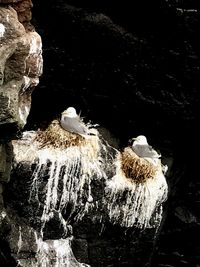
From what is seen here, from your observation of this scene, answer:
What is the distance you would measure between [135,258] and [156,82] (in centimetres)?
174

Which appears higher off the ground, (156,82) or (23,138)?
(156,82)

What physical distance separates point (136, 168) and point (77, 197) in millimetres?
588

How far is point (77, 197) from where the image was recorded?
5797mm

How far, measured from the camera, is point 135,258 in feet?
20.8

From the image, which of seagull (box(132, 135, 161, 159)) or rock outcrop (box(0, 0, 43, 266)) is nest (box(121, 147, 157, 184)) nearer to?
seagull (box(132, 135, 161, 159))

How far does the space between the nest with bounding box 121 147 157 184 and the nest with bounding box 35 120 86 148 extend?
471mm

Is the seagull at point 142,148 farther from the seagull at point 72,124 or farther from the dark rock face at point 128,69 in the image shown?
the seagull at point 72,124

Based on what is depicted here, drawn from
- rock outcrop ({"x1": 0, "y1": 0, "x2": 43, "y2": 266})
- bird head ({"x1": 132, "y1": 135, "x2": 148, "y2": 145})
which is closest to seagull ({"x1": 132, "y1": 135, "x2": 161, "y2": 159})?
bird head ({"x1": 132, "y1": 135, "x2": 148, "y2": 145})

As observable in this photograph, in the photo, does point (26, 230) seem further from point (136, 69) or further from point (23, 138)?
point (136, 69)

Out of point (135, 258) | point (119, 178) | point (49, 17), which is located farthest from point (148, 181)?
point (49, 17)

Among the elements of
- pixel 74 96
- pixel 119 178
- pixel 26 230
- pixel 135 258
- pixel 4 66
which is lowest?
pixel 135 258

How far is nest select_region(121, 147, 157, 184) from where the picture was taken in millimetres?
5809

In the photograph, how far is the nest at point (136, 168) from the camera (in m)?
5.81

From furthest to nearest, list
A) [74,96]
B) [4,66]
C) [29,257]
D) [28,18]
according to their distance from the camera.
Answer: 1. [74,96]
2. [29,257]
3. [28,18]
4. [4,66]
